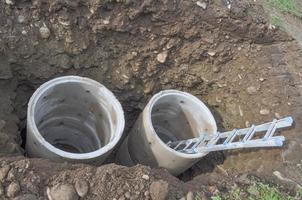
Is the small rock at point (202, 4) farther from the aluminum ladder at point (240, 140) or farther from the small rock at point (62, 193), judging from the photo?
the small rock at point (62, 193)

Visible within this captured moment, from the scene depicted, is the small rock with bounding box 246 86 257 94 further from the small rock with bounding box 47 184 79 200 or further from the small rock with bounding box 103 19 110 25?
the small rock with bounding box 47 184 79 200

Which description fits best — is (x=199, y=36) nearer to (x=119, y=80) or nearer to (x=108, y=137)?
(x=119, y=80)

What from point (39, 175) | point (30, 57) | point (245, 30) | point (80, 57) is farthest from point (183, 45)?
point (39, 175)

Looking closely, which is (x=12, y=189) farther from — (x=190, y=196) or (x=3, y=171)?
(x=190, y=196)

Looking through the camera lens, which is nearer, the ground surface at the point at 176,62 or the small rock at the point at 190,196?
the small rock at the point at 190,196

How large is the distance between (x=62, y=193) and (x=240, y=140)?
2230mm

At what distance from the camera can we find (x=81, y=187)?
12.6ft

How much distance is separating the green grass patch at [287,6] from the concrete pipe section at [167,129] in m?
1.88

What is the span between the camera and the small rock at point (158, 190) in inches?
155

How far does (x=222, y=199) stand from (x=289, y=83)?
6.46 ft

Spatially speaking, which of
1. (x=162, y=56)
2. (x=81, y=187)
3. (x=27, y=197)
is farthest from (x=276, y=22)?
(x=27, y=197)

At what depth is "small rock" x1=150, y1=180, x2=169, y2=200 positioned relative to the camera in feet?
12.9

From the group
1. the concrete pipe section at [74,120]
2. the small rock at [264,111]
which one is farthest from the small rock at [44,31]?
the small rock at [264,111]

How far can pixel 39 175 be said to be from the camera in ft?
12.7
